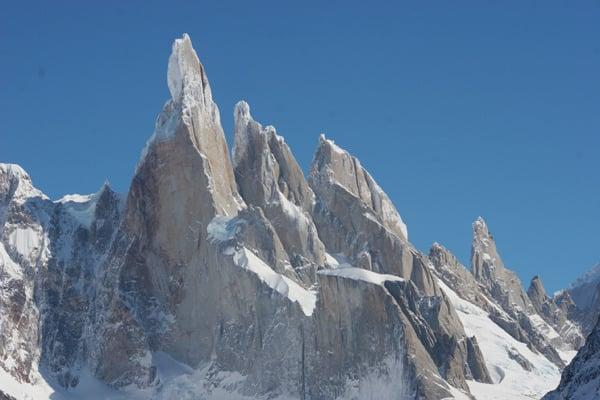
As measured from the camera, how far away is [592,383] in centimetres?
11981

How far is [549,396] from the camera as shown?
13112 centimetres

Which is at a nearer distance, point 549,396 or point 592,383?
point 592,383

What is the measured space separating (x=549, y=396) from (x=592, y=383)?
1163cm

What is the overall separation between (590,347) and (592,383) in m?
4.32

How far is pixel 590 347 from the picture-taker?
123 metres

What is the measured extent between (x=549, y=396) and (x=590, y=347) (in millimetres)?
9157
